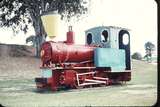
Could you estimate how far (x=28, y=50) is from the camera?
2488 centimetres

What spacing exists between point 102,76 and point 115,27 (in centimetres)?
169

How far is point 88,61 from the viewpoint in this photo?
11.9 metres

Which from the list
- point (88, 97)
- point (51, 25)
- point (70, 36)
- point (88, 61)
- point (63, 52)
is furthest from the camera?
point (88, 61)

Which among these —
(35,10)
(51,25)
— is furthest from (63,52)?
(35,10)

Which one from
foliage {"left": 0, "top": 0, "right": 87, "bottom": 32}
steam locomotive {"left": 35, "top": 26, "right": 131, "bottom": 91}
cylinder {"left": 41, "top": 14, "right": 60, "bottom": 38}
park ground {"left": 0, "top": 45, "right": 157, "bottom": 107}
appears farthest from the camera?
foliage {"left": 0, "top": 0, "right": 87, "bottom": 32}

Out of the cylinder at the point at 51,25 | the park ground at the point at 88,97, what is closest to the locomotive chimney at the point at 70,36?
the cylinder at the point at 51,25

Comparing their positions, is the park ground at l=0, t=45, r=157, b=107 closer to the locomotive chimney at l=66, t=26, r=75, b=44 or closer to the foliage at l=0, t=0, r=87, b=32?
the locomotive chimney at l=66, t=26, r=75, b=44

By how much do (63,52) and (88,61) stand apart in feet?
3.81

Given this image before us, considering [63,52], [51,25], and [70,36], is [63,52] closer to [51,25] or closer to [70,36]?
[70,36]

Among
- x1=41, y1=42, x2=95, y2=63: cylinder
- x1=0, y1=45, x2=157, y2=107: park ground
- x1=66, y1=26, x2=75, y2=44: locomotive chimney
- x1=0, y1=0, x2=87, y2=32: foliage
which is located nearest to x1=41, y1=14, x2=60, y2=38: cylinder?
x1=41, y1=42, x2=95, y2=63: cylinder

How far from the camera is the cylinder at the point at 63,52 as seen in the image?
10867 mm

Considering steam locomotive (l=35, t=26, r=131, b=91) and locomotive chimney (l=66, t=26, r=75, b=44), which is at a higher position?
locomotive chimney (l=66, t=26, r=75, b=44)

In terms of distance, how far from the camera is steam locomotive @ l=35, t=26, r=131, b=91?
423 inches

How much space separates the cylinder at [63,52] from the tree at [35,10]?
8878 mm
